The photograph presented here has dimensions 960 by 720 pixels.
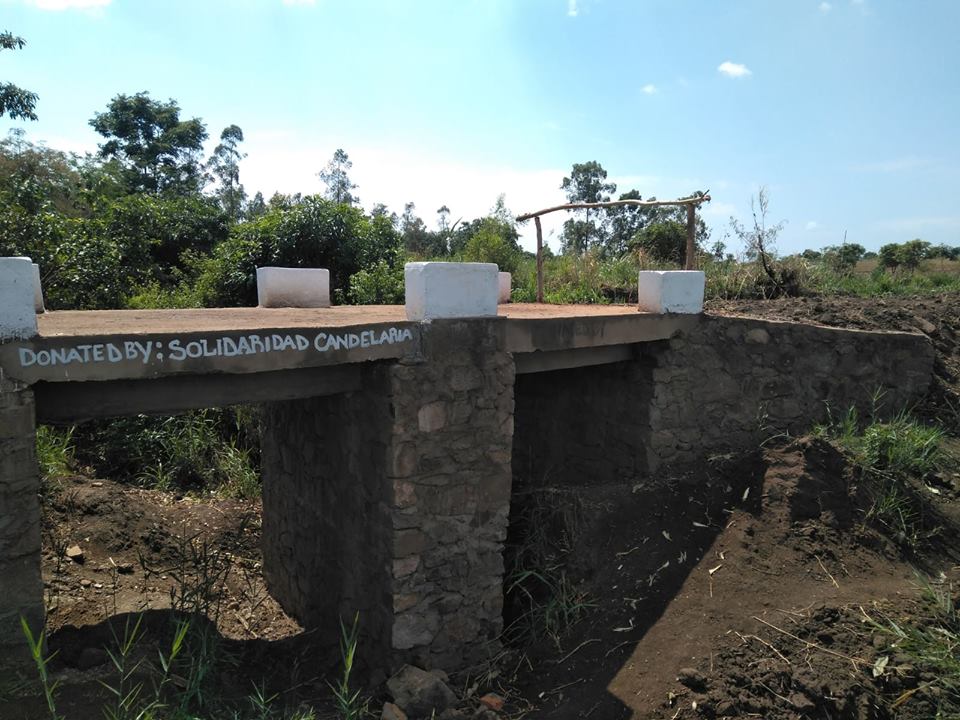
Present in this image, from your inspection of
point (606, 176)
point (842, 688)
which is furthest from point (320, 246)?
point (606, 176)

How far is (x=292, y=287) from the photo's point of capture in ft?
22.3

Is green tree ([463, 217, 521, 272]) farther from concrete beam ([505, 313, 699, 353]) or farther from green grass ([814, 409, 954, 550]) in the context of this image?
green grass ([814, 409, 954, 550])

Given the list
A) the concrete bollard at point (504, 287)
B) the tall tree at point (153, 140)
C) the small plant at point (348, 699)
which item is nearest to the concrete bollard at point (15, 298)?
the small plant at point (348, 699)

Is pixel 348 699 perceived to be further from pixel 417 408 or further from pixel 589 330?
pixel 589 330

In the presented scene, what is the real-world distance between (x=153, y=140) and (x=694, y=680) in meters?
22.7

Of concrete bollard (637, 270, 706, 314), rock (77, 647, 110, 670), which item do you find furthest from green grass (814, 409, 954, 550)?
rock (77, 647, 110, 670)

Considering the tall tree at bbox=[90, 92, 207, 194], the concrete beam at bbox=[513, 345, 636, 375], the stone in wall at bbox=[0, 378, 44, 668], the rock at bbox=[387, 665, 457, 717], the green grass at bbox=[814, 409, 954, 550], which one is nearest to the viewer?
the stone in wall at bbox=[0, 378, 44, 668]

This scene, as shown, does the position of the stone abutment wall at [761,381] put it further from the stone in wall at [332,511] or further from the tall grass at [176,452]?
the tall grass at [176,452]

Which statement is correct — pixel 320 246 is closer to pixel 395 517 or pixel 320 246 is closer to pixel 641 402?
pixel 641 402

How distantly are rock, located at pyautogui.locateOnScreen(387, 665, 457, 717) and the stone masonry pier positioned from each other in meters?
0.23

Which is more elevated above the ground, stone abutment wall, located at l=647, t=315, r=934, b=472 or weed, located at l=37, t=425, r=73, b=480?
stone abutment wall, located at l=647, t=315, r=934, b=472

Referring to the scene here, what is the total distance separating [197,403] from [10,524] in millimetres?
1089

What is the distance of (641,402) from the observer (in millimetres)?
6125

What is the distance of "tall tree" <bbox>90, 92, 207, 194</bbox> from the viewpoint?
2066 cm
